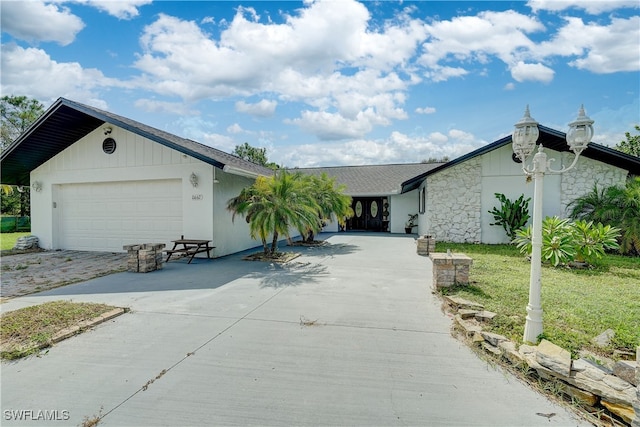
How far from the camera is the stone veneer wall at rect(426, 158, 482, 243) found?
43.4 ft

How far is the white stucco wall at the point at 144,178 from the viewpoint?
966cm

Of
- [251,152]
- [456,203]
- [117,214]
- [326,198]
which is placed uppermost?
[251,152]

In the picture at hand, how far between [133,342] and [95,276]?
15.5 ft

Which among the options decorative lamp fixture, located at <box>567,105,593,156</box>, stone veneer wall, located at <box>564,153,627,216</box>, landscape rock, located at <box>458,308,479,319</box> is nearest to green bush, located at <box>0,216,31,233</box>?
landscape rock, located at <box>458,308,479,319</box>

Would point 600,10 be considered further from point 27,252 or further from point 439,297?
point 27,252

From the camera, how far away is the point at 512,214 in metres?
12.3

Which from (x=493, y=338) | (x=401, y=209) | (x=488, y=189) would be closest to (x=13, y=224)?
(x=401, y=209)

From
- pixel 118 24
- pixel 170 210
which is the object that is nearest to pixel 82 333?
pixel 170 210

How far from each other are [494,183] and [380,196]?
8.15 m

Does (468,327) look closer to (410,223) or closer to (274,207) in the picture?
(274,207)

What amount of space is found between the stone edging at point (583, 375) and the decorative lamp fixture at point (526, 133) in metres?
2.23

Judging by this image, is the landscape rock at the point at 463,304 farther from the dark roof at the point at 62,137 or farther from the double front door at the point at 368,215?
the double front door at the point at 368,215

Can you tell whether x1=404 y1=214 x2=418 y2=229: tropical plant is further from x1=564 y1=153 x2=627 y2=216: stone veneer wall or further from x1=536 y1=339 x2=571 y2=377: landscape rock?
x1=536 y1=339 x2=571 y2=377: landscape rock

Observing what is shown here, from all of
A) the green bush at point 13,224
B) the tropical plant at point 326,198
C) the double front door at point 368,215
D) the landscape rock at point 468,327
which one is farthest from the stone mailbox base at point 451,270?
the green bush at point 13,224
